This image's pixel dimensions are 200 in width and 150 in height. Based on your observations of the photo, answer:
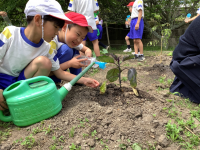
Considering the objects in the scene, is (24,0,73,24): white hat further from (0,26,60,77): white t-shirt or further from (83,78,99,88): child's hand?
(83,78,99,88): child's hand

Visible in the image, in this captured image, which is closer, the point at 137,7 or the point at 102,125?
the point at 102,125

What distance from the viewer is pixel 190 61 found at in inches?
63.2

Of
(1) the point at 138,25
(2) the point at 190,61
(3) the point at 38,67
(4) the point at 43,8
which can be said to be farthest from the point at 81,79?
(1) the point at 138,25

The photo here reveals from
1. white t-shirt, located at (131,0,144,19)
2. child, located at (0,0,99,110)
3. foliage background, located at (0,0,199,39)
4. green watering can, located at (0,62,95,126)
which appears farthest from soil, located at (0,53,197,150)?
foliage background, located at (0,0,199,39)

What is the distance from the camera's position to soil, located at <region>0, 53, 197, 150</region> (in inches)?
44.2

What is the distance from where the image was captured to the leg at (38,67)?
1543 millimetres

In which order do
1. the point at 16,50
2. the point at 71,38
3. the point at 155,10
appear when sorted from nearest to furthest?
the point at 16,50 → the point at 71,38 → the point at 155,10

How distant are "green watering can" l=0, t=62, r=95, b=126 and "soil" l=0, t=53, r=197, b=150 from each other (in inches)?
2.6

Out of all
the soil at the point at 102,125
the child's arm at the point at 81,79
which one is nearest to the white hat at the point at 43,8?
the child's arm at the point at 81,79

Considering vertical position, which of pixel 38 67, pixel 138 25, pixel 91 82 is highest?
pixel 138 25

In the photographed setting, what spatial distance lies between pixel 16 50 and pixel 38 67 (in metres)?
0.24

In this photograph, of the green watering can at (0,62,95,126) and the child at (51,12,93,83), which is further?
the child at (51,12,93,83)

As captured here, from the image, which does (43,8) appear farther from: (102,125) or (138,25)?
(138,25)

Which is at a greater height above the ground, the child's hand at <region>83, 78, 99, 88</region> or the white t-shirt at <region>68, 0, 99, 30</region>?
the white t-shirt at <region>68, 0, 99, 30</region>
